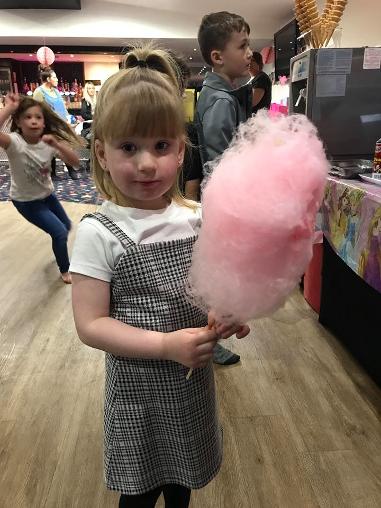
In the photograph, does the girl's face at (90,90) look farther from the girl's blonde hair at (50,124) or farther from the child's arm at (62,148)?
the child's arm at (62,148)

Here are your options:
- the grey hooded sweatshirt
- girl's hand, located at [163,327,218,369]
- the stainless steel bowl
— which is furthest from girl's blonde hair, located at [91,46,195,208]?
the stainless steel bowl

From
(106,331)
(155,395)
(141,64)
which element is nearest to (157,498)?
(155,395)

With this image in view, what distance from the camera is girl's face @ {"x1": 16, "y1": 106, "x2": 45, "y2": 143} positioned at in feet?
8.97

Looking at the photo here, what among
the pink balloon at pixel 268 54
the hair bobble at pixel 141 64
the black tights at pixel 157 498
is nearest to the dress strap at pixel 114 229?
the hair bobble at pixel 141 64

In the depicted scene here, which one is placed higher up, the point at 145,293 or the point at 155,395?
the point at 145,293

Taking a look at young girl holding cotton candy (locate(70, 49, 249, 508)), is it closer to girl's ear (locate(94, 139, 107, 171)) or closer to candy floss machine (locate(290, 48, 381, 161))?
girl's ear (locate(94, 139, 107, 171))

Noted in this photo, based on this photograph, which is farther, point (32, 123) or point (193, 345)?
point (32, 123)

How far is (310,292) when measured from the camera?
2.49 m

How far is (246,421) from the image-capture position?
5.24ft

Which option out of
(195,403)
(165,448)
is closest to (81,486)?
(165,448)

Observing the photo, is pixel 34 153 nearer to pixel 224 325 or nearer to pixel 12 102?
pixel 12 102

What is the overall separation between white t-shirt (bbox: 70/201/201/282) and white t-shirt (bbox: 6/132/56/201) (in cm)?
216

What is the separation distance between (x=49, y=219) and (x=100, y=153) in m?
2.18

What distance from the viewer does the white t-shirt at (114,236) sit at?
28.4 inches
